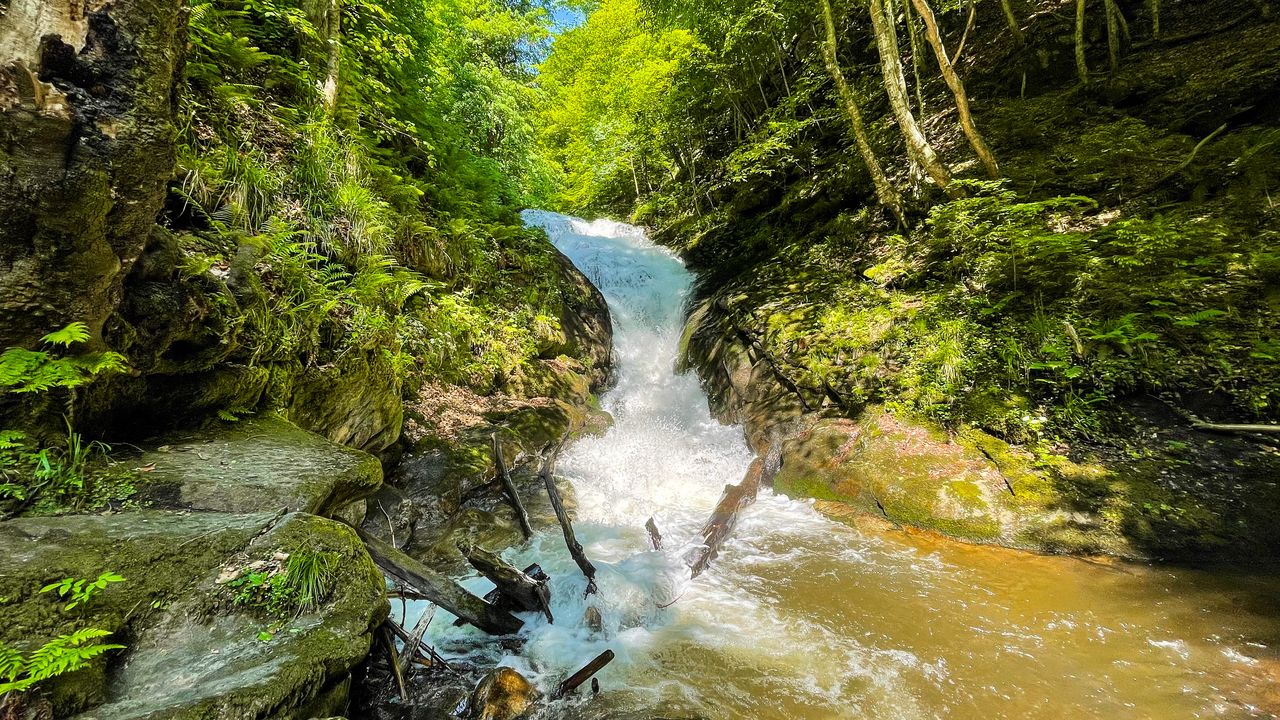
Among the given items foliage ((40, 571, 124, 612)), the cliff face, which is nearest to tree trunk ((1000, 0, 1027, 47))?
the cliff face

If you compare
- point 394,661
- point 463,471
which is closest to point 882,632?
point 394,661

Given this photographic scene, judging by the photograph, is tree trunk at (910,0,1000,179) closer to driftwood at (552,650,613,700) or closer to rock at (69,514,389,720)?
driftwood at (552,650,613,700)

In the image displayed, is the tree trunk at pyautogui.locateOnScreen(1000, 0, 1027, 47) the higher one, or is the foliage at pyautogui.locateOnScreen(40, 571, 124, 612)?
the tree trunk at pyautogui.locateOnScreen(1000, 0, 1027, 47)

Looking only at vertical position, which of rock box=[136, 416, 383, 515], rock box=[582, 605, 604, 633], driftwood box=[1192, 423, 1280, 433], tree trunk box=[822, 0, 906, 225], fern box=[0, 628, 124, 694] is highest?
tree trunk box=[822, 0, 906, 225]

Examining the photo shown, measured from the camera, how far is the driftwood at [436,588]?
3.01 metres

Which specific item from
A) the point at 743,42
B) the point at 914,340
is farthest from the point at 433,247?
the point at 743,42

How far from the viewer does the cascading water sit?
288 centimetres

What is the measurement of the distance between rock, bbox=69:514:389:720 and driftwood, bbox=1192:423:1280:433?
6791 millimetres

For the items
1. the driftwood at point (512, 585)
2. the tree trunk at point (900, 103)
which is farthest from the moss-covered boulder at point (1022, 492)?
the tree trunk at point (900, 103)

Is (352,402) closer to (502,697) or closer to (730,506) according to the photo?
(502,697)

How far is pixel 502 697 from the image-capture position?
9.27 ft

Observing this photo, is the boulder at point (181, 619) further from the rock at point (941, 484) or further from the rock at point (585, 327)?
the rock at point (585, 327)

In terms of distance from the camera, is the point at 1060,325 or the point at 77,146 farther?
the point at 1060,325

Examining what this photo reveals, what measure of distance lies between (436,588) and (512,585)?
671mm
